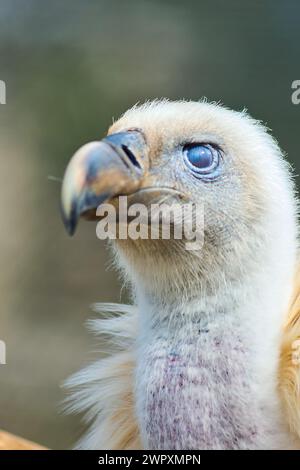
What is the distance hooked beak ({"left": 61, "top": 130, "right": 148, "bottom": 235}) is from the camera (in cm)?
168

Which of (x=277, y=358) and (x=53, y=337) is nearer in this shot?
(x=277, y=358)

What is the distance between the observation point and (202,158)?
6.40 feet

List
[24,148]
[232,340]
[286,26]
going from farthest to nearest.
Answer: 1. [24,148]
2. [286,26]
3. [232,340]

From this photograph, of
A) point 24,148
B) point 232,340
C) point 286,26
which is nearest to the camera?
point 232,340

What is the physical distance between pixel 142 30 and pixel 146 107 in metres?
4.13

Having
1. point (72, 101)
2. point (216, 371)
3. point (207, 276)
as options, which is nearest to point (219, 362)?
point (216, 371)

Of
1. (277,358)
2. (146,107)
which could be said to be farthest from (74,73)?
(277,358)

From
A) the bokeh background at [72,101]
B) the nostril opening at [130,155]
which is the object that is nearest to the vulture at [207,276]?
the nostril opening at [130,155]

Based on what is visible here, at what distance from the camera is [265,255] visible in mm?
1906

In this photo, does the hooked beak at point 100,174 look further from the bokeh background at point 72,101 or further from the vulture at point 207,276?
the bokeh background at point 72,101

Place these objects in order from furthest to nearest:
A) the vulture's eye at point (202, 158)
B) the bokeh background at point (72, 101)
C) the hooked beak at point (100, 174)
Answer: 1. the bokeh background at point (72, 101)
2. the vulture's eye at point (202, 158)
3. the hooked beak at point (100, 174)

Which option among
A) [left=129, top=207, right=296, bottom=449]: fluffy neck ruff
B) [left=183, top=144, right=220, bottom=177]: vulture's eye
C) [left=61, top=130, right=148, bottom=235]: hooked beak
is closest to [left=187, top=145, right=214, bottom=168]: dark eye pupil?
[left=183, top=144, right=220, bottom=177]: vulture's eye

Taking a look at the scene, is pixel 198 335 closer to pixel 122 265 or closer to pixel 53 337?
pixel 122 265

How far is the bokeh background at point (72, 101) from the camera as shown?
518 centimetres
